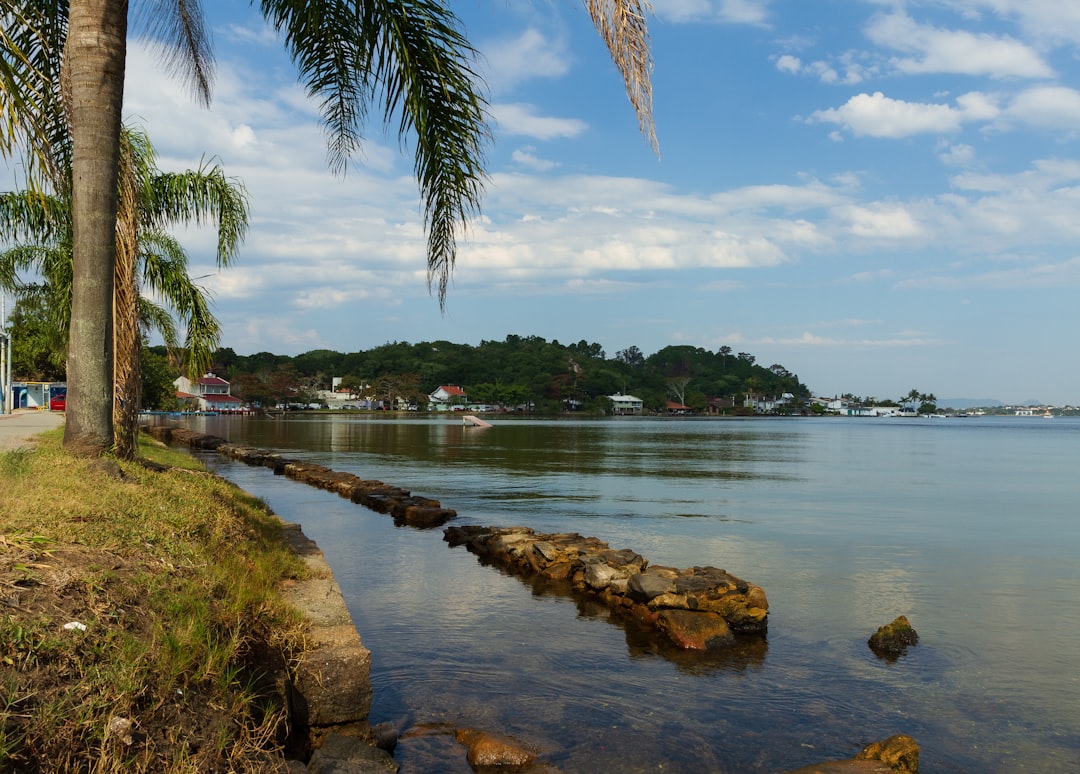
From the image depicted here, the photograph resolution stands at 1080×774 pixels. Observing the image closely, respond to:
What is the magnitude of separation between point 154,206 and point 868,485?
26.6 m

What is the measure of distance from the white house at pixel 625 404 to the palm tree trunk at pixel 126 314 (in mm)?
164221

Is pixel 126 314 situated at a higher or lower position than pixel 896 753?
higher

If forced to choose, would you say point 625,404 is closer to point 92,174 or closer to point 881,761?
point 92,174

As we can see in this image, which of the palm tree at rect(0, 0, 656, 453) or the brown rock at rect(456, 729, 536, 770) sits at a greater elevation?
the palm tree at rect(0, 0, 656, 453)

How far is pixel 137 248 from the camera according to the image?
15109mm

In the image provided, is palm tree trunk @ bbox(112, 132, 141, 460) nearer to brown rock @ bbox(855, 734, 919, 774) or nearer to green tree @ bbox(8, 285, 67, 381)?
brown rock @ bbox(855, 734, 919, 774)

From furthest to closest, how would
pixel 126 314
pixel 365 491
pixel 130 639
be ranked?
pixel 365 491
pixel 126 314
pixel 130 639

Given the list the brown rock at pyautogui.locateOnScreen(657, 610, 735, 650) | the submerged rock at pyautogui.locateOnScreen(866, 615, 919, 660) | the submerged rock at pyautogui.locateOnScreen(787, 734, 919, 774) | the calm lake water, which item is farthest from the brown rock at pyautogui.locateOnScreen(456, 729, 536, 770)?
the submerged rock at pyautogui.locateOnScreen(866, 615, 919, 660)

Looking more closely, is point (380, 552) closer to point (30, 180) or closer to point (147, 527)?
point (147, 527)

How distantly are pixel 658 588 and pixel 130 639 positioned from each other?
7584 millimetres

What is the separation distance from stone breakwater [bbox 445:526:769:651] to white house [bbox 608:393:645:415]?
163997 mm

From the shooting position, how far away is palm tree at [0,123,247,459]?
13.5 m

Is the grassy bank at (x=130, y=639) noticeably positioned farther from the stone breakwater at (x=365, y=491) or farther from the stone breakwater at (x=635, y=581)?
the stone breakwater at (x=365, y=491)

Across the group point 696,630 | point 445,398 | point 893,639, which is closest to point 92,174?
point 696,630
